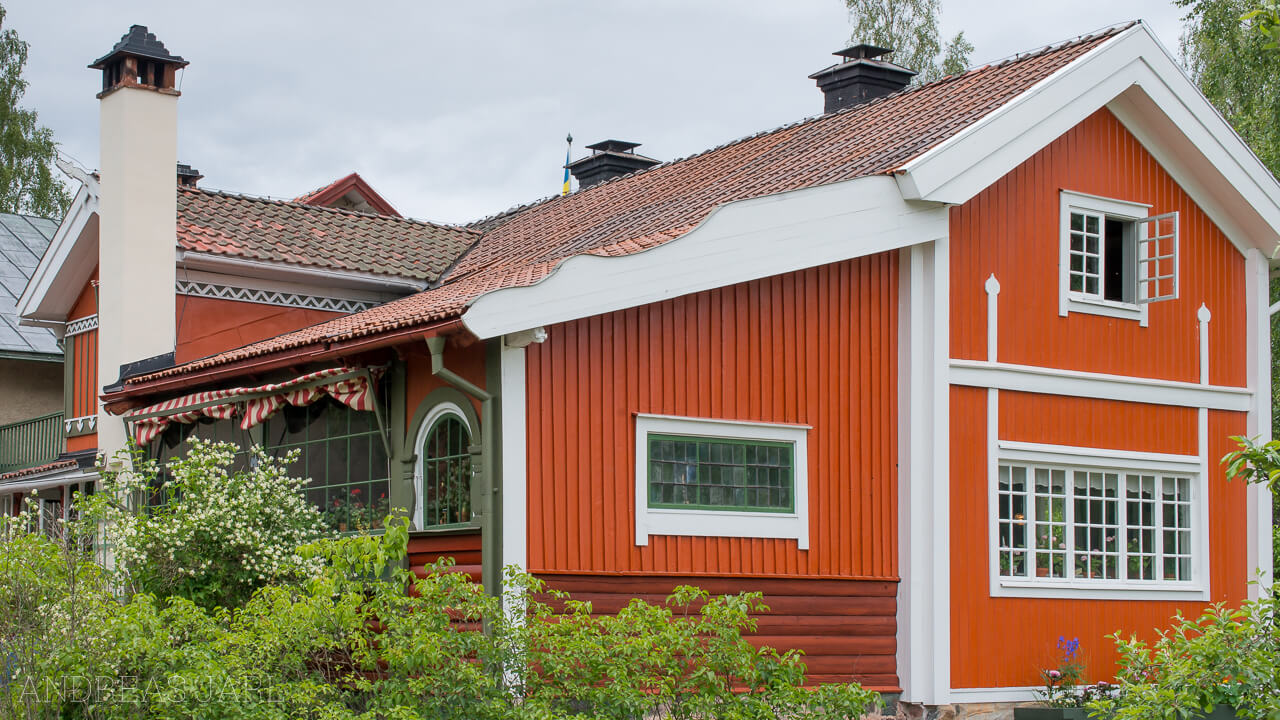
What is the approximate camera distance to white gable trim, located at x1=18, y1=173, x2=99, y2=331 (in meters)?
17.4

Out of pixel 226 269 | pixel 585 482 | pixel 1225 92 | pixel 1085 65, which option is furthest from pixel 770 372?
pixel 1225 92

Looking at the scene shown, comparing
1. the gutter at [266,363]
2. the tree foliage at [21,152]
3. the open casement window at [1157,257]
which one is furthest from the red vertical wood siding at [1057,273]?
the tree foliage at [21,152]

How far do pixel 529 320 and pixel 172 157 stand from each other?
7.75 m

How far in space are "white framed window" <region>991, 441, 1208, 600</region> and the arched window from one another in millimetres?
4772

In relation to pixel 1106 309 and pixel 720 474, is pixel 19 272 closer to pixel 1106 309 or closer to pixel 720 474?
pixel 720 474

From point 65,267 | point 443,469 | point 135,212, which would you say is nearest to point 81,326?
point 65,267

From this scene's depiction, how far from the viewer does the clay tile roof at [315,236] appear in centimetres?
1692

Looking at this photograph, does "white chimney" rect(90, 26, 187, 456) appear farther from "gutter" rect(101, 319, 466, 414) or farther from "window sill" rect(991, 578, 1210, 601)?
"window sill" rect(991, 578, 1210, 601)

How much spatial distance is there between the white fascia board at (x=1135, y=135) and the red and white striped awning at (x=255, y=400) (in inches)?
189

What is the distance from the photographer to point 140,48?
653 inches

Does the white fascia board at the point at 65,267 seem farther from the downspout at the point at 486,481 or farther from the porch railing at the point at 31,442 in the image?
the downspout at the point at 486,481

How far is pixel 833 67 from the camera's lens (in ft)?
61.1

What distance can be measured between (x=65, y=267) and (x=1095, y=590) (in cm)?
1242

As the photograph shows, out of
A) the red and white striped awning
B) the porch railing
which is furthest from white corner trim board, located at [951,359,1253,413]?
the porch railing
